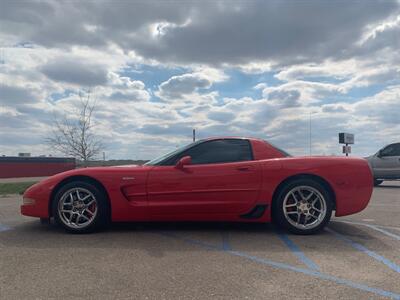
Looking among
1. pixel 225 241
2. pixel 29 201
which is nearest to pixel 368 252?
pixel 225 241

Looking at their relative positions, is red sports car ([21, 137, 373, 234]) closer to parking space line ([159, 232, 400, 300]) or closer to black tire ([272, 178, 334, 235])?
black tire ([272, 178, 334, 235])

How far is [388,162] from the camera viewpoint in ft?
50.9

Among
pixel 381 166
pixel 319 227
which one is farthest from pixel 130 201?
pixel 381 166

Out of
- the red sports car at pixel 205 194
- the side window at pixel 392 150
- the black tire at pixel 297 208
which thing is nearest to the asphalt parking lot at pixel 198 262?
the black tire at pixel 297 208

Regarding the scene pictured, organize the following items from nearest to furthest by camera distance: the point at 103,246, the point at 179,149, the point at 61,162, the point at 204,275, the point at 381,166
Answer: the point at 204,275, the point at 103,246, the point at 179,149, the point at 381,166, the point at 61,162

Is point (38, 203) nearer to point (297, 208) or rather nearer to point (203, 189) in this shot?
point (203, 189)

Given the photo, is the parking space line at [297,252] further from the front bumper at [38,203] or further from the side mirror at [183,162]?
the front bumper at [38,203]

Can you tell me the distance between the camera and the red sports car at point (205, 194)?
536 cm

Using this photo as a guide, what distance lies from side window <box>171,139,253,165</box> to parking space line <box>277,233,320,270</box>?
3.78 feet

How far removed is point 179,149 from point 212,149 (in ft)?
1.54

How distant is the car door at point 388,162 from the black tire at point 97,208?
1304 cm

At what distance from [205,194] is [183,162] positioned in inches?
20.3

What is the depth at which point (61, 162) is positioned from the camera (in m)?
42.6

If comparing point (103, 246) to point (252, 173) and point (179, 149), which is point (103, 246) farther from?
point (252, 173)
